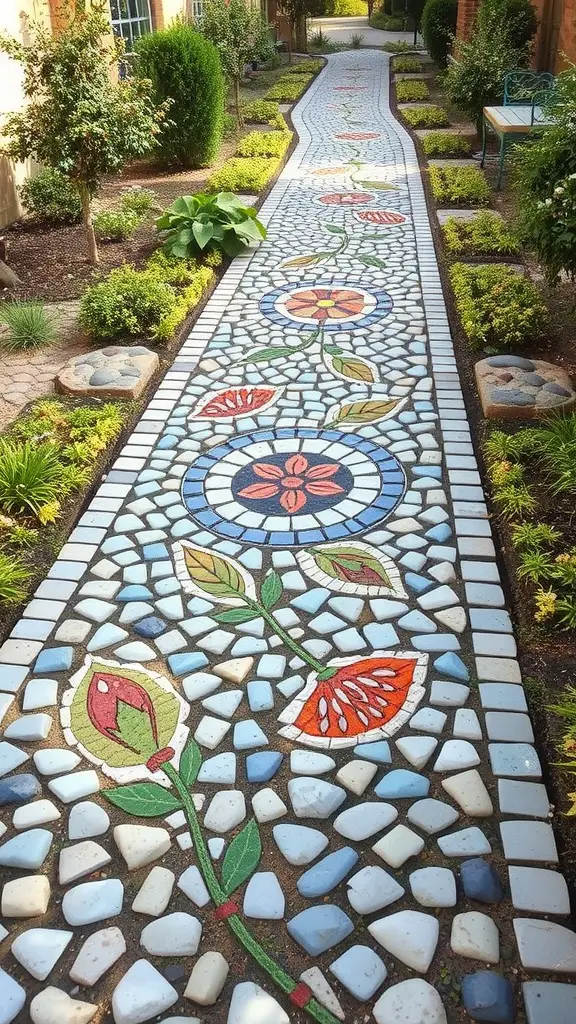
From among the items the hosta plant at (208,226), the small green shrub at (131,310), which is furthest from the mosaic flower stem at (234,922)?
the hosta plant at (208,226)

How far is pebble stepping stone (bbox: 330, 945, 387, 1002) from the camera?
6.47 feet

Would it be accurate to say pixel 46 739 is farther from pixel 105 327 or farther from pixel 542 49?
pixel 542 49

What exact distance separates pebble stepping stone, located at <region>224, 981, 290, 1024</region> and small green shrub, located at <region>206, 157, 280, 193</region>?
8458 mm

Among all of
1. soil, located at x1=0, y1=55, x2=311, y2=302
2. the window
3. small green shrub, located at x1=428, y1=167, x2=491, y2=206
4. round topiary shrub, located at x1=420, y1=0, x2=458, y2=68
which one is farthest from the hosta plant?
round topiary shrub, located at x1=420, y1=0, x2=458, y2=68

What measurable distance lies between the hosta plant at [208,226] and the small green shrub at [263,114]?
650 centimetres

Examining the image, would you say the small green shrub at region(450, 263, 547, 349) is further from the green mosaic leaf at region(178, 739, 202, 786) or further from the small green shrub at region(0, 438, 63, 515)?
the green mosaic leaf at region(178, 739, 202, 786)

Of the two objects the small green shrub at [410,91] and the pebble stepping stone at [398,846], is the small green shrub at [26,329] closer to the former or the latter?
the pebble stepping stone at [398,846]

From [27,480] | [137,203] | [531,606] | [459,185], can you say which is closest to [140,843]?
[531,606]

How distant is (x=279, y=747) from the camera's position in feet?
8.62

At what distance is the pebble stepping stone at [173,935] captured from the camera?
206 cm

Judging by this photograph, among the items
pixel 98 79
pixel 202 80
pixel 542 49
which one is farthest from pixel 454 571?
pixel 542 49

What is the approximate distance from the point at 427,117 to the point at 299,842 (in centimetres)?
1329

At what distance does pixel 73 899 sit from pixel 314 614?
1.37 meters

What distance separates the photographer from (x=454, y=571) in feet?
11.2
